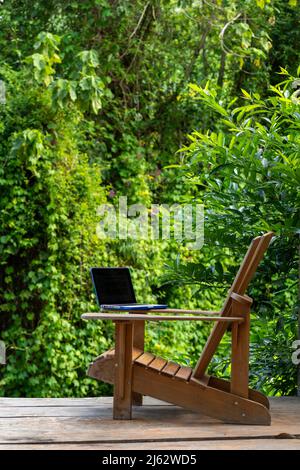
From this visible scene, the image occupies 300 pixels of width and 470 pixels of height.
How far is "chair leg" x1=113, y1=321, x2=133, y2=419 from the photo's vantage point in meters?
4.35

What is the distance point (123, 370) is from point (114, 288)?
2.46 feet

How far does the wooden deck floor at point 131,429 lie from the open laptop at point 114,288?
616 mm

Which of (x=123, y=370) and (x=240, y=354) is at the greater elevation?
(x=240, y=354)

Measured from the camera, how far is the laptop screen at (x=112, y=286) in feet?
15.9

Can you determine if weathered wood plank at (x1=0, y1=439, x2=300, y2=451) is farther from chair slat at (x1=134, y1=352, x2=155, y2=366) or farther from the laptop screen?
the laptop screen

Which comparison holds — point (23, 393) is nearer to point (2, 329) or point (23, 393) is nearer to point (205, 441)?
point (2, 329)

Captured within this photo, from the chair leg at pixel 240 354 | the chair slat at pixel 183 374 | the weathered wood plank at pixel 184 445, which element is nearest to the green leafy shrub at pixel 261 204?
the chair leg at pixel 240 354

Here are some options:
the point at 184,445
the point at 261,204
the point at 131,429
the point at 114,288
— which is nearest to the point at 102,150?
the point at 261,204

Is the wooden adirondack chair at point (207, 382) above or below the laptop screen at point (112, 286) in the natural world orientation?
below

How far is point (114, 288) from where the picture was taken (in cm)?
500

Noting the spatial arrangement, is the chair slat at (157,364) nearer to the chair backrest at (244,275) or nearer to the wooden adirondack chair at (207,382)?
the wooden adirondack chair at (207,382)

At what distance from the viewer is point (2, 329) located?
7.51 meters

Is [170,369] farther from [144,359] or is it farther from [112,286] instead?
[112,286]
